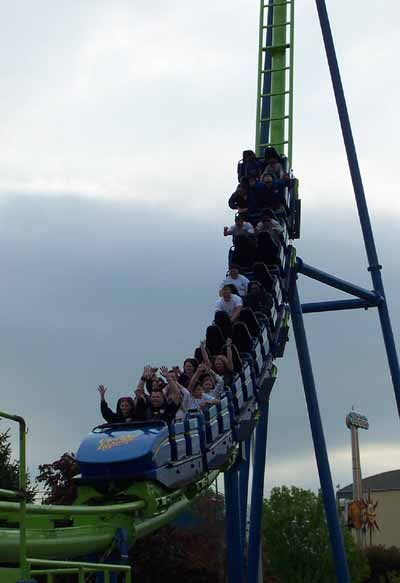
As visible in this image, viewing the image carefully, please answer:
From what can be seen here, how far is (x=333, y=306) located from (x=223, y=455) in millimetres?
5628

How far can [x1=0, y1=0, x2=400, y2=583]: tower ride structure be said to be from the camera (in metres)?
5.86

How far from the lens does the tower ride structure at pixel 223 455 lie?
586cm

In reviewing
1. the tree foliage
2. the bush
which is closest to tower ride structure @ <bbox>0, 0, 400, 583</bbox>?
the tree foliage

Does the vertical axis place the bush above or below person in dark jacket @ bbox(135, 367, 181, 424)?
above

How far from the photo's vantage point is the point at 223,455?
924cm

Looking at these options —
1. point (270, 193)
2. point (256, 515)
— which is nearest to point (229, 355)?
point (270, 193)

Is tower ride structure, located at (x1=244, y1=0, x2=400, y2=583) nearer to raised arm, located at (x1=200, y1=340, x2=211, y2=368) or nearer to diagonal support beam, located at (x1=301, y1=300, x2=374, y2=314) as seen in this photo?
diagonal support beam, located at (x1=301, y1=300, x2=374, y2=314)

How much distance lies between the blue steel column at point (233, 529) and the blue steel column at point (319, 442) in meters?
1.49

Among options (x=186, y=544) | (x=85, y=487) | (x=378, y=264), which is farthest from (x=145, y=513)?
(x=186, y=544)

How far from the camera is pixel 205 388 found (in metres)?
9.40

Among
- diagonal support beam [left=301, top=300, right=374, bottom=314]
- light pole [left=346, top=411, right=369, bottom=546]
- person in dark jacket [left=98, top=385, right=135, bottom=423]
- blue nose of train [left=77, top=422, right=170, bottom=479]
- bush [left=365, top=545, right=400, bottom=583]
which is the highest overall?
light pole [left=346, top=411, right=369, bottom=546]

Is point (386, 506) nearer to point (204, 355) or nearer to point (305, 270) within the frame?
point (305, 270)

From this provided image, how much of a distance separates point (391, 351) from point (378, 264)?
48.7 inches

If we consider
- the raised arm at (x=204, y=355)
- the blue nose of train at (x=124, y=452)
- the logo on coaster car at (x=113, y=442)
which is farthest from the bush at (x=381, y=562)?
the logo on coaster car at (x=113, y=442)
